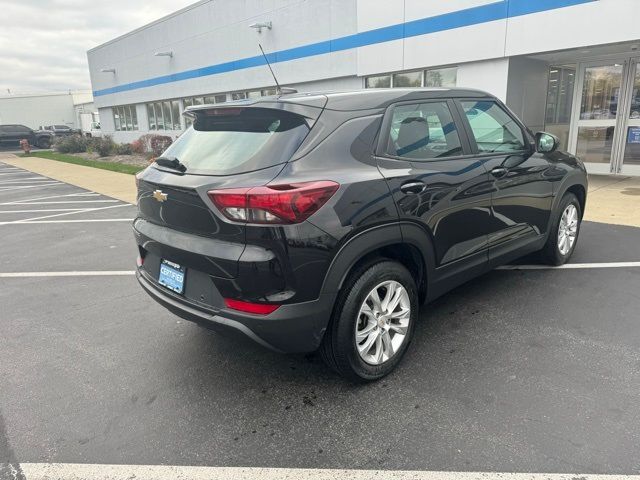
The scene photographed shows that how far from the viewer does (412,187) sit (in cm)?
296

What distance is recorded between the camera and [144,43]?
25.4 metres

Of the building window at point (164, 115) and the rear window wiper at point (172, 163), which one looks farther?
the building window at point (164, 115)

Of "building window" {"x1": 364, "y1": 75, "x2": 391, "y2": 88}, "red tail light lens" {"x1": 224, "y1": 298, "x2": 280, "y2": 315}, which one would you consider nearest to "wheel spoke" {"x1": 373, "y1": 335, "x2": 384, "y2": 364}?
"red tail light lens" {"x1": 224, "y1": 298, "x2": 280, "y2": 315}

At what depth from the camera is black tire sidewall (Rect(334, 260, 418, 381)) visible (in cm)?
271

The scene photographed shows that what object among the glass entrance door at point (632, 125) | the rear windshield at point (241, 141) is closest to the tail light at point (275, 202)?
the rear windshield at point (241, 141)

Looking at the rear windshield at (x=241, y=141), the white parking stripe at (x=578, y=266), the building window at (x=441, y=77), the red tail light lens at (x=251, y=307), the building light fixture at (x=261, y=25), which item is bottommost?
the white parking stripe at (x=578, y=266)

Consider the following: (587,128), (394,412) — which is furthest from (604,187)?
(394,412)

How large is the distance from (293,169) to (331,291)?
27.4 inches

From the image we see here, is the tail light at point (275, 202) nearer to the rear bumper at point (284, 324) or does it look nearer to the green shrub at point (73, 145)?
the rear bumper at point (284, 324)

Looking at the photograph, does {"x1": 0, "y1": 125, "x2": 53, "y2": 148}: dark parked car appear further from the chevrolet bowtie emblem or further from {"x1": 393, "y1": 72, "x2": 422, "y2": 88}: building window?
the chevrolet bowtie emblem

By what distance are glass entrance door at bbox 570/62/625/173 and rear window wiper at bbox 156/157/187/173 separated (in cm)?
1018

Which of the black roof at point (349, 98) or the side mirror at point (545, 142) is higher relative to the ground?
the black roof at point (349, 98)

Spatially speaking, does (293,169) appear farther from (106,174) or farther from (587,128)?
(106,174)

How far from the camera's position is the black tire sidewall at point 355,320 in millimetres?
2711
